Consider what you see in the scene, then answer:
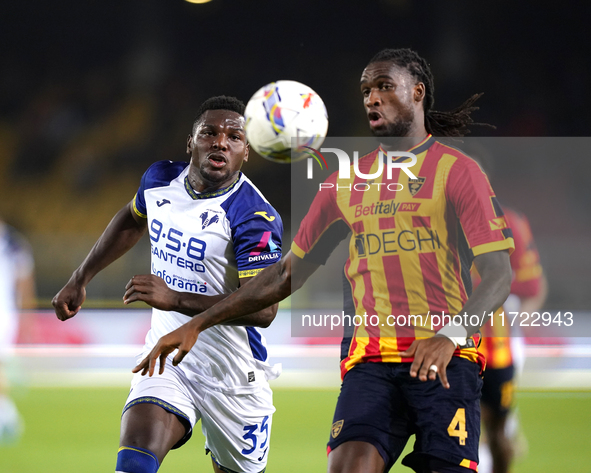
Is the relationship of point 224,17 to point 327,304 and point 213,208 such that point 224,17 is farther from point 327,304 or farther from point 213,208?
point 213,208

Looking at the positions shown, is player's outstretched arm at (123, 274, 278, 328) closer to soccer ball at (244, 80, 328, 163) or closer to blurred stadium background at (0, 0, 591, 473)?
soccer ball at (244, 80, 328, 163)

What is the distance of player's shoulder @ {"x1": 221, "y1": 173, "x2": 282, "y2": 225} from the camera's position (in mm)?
3361

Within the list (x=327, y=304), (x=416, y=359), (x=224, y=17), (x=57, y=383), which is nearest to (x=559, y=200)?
(x=327, y=304)

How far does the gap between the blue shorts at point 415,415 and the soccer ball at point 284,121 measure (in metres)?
1.02

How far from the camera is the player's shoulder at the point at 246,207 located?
3361 mm

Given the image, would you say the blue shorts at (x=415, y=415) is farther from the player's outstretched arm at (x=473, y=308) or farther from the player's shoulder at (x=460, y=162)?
the player's shoulder at (x=460, y=162)

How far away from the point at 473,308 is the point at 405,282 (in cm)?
39

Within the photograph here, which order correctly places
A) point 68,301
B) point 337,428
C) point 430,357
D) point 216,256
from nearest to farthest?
point 430,357 → point 337,428 → point 216,256 → point 68,301

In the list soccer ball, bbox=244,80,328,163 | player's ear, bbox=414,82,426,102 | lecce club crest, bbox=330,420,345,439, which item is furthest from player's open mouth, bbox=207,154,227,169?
lecce club crest, bbox=330,420,345,439

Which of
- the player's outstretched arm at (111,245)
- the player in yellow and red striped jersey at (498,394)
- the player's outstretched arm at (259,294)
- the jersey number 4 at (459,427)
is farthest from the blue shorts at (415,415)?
the player's outstretched arm at (111,245)

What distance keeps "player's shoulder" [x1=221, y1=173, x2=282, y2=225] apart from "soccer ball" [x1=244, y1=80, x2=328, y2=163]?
35cm

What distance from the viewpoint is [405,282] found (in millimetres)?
2564

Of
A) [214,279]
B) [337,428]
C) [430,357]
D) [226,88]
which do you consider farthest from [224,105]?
[226,88]

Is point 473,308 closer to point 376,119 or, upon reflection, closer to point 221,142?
point 376,119
